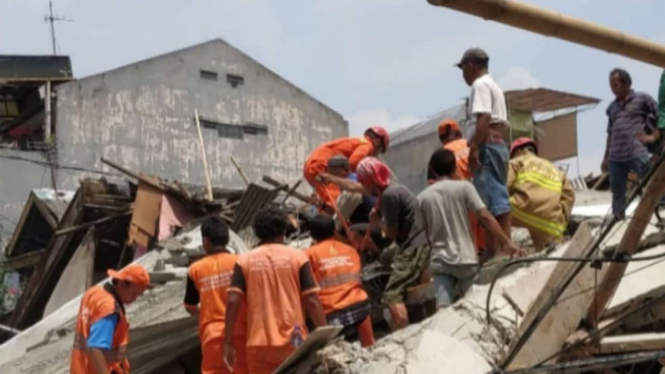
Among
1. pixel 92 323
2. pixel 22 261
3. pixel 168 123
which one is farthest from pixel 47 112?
pixel 92 323

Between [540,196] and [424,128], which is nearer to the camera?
[540,196]

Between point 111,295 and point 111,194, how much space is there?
9488mm

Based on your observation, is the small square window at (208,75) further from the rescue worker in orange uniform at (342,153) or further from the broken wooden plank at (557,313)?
the broken wooden plank at (557,313)

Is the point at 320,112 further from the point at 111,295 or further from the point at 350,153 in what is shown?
the point at 111,295

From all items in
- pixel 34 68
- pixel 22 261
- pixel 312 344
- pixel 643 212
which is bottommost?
pixel 22 261

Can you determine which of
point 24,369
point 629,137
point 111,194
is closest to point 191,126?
point 111,194

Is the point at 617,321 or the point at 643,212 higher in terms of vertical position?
the point at 643,212

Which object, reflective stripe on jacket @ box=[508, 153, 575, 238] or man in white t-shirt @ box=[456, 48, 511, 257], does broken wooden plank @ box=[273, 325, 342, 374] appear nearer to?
man in white t-shirt @ box=[456, 48, 511, 257]

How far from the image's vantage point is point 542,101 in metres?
23.5

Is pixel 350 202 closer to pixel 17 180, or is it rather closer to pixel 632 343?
pixel 632 343

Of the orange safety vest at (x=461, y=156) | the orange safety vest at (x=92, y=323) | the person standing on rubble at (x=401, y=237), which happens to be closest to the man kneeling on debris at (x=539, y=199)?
the orange safety vest at (x=461, y=156)

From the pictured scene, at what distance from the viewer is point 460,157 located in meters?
8.45

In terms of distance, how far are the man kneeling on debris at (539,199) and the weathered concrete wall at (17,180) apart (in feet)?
69.2

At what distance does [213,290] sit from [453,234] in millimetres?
1602
